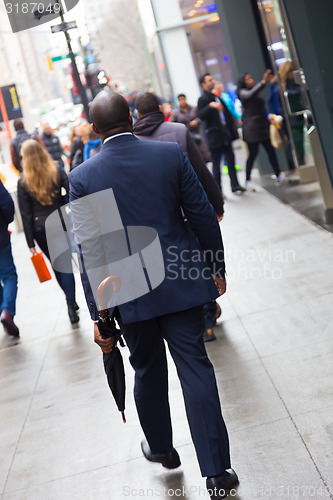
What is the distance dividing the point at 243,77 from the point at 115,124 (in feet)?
32.4

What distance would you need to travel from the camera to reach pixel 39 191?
7613 millimetres

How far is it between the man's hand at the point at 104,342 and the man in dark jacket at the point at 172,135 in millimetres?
1763

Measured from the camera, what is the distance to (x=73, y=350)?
22.6ft

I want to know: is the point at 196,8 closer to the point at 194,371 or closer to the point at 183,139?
the point at 183,139

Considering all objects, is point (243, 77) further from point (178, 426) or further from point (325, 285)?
point (178, 426)

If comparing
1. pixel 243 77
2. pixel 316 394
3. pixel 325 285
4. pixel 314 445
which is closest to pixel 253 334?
pixel 325 285

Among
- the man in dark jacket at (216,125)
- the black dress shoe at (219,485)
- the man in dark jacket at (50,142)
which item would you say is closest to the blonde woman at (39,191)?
the black dress shoe at (219,485)

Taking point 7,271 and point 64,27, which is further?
point 64,27

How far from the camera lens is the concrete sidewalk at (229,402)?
3877 millimetres

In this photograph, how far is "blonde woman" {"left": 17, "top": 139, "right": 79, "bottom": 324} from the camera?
7574 mm

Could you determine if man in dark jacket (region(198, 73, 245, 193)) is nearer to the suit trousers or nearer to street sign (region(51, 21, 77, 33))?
street sign (region(51, 21, 77, 33))

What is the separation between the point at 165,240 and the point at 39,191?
4301mm

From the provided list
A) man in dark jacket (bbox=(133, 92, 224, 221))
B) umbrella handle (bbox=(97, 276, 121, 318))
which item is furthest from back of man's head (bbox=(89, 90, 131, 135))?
man in dark jacket (bbox=(133, 92, 224, 221))

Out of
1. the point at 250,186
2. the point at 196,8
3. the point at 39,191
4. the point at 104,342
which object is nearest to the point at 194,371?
the point at 104,342
